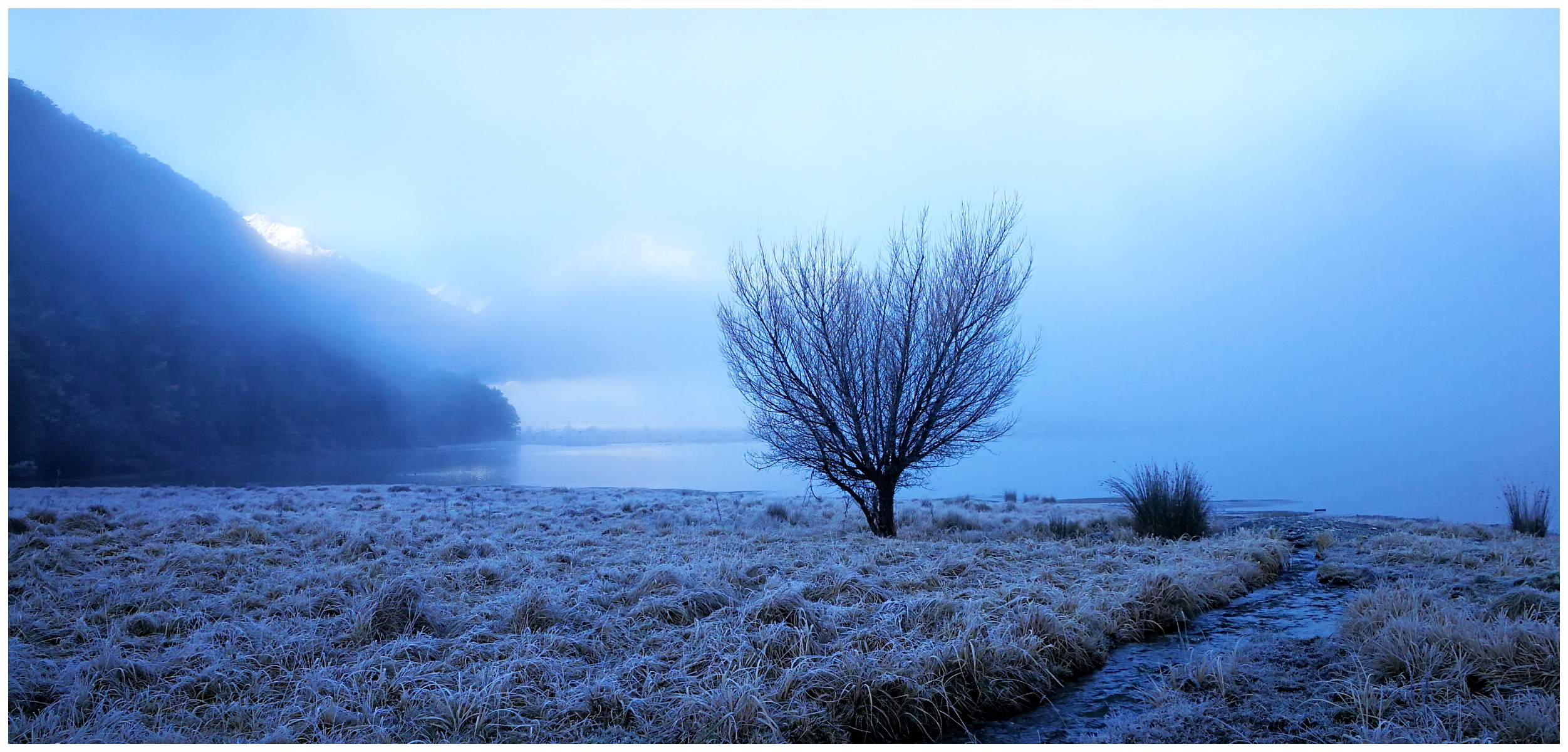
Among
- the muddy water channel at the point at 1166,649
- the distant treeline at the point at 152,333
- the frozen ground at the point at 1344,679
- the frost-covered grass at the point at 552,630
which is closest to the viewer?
the frozen ground at the point at 1344,679

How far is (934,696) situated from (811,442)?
763cm

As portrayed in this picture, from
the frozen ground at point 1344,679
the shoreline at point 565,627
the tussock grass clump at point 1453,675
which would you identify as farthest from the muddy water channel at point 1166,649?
the tussock grass clump at point 1453,675

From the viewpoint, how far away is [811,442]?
36.7 ft

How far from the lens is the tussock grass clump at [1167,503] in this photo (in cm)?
1004

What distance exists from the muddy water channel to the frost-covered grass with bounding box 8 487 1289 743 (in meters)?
0.13

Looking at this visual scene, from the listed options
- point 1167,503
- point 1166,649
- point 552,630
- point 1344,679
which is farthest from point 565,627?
point 1167,503

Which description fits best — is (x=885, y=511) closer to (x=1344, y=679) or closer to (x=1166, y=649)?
(x=1166, y=649)

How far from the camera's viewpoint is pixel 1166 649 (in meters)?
4.62

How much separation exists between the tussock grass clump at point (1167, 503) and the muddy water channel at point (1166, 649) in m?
2.87

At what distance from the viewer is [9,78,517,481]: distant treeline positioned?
4400 centimetres

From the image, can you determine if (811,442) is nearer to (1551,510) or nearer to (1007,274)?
(1007,274)

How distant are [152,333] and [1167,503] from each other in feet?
234

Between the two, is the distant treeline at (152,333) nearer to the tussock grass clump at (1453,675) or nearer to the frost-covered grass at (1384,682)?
the frost-covered grass at (1384,682)

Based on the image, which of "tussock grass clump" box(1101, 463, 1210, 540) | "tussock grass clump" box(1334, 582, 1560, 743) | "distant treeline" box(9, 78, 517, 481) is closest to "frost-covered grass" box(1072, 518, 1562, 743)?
"tussock grass clump" box(1334, 582, 1560, 743)
